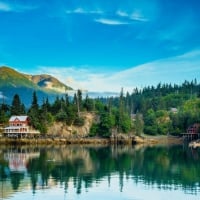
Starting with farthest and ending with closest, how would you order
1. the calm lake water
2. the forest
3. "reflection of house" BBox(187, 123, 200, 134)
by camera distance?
"reflection of house" BBox(187, 123, 200, 134) → the forest → the calm lake water

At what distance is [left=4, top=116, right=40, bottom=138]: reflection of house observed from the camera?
136 metres

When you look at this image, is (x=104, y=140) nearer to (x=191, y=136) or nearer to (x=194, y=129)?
(x=191, y=136)

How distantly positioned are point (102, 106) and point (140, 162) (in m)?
85.7

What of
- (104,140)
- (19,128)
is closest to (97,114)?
(104,140)

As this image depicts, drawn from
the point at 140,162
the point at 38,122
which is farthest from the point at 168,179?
the point at 38,122

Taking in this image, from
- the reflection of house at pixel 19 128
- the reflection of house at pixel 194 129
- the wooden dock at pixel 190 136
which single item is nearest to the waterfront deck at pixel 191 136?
the wooden dock at pixel 190 136

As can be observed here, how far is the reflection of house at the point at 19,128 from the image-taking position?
135500 millimetres

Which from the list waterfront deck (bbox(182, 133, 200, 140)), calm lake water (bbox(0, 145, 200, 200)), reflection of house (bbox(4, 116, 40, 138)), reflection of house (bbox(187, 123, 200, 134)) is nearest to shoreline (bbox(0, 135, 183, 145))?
waterfront deck (bbox(182, 133, 200, 140))

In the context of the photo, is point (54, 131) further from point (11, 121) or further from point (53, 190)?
point (53, 190)

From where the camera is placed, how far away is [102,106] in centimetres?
16550

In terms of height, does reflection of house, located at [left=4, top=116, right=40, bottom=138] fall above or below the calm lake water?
above

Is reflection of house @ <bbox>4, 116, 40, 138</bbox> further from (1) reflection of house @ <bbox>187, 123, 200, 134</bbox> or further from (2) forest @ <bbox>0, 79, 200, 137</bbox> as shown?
(1) reflection of house @ <bbox>187, 123, 200, 134</bbox>

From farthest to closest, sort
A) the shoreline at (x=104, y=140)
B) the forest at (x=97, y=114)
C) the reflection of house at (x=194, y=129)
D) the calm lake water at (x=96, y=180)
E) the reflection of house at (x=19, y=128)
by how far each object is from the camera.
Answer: the reflection of house at (x=194, y=129), the forest at (x=97, y=114), the reflection of house at (x=19, y=128), the shoreline at (x=104, y=140), the calm lake water at (x=96, y=180)

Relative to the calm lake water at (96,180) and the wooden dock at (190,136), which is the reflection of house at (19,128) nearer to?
the calm lake water at (96,180)
